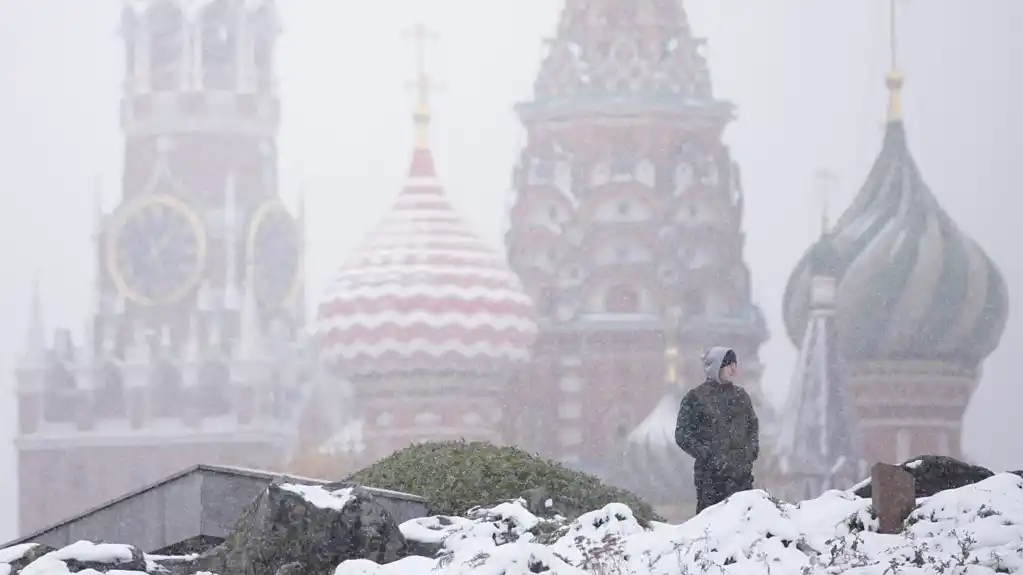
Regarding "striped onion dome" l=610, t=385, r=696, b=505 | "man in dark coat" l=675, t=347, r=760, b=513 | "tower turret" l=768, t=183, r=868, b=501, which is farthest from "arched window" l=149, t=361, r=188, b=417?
"man in dark coat" l=675, t=347, r=760, b=513

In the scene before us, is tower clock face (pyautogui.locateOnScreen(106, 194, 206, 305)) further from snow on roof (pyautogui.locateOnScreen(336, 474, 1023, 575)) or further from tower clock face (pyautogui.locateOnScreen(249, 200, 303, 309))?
snow on roof (pyautogui.locateOnScreen(336, 474, 1023, 575))

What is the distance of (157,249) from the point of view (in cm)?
8406

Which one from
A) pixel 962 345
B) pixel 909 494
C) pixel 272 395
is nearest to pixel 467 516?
pixel 909 494

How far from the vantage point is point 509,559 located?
962 centimetres

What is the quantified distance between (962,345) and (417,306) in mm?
16464

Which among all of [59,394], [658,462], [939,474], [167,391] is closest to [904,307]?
[658,462]

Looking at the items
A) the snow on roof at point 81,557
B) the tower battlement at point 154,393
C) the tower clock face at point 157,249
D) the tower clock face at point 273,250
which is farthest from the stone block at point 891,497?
the tower clock face at point 157,249

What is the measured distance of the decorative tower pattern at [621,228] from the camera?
7738 centimetres

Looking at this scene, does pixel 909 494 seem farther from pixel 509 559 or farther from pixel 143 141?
pixel 143 141

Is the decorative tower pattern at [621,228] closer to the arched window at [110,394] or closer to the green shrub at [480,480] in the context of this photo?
the arched window at [110,394]

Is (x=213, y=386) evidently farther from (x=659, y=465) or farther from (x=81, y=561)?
(x=81, y=561)

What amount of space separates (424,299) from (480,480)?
6942cm

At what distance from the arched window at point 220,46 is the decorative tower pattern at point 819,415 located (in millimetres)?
19618

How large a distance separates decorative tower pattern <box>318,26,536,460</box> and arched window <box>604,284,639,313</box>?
102 inches
